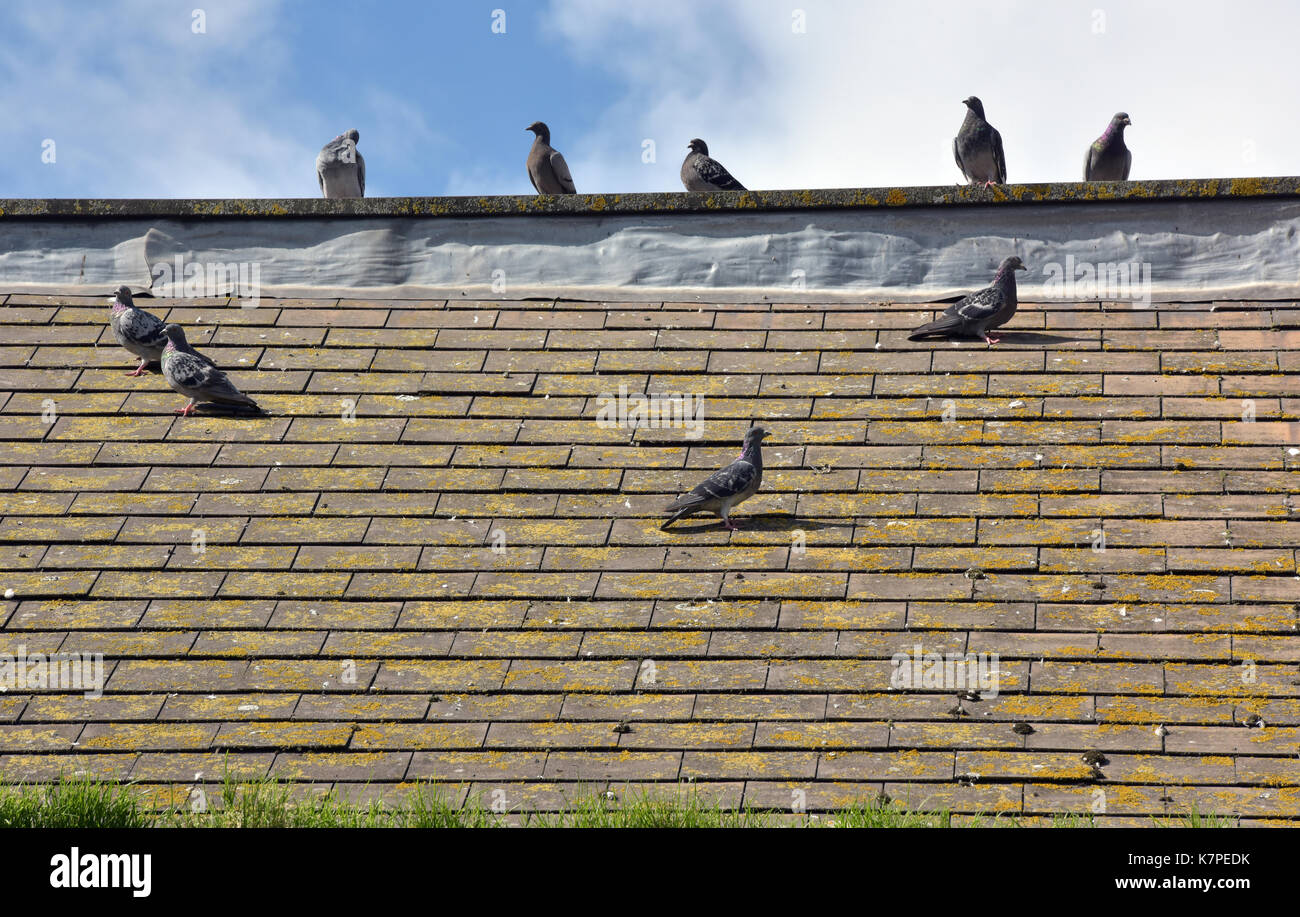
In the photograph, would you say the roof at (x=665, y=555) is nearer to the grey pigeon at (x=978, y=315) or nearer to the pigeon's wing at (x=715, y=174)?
the grey pigeon at (x=978, y=315)

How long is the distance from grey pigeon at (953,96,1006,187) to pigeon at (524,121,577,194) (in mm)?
3851

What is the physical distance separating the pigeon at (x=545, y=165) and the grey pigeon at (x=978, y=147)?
152 inches

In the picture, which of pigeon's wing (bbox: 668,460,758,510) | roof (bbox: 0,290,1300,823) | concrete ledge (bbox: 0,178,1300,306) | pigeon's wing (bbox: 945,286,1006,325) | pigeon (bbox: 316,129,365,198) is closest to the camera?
roof (bbox: 0,290,1300,823)

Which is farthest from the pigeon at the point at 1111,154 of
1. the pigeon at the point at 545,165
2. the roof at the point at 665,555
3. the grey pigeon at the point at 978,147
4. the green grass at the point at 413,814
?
the green grass at the point at 413,814

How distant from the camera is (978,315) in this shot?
31.1ft

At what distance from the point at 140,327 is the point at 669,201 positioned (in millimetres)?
3209

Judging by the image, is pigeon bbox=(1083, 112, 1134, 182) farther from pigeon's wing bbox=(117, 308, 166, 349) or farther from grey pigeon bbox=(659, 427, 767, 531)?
pigeon's wing bbox=(117, 308, 166, 349)

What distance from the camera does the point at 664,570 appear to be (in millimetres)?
7742

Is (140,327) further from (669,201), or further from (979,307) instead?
(979,307)

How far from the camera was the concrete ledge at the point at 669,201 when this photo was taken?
1020 cm

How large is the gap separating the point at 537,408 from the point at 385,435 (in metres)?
0.80

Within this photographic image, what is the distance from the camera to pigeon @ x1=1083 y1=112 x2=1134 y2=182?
42.7 ft

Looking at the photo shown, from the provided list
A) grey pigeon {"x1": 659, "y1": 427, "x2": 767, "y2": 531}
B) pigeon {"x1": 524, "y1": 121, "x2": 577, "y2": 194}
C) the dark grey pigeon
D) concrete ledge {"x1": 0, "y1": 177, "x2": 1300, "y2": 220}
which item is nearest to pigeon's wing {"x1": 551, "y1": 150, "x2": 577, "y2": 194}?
pigeon {"x1": 524, "y1": 121, "x2": 577, "y2": 194}

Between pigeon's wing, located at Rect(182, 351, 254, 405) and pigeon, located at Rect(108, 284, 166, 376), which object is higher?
pigeon, located at Rect(108, 284, 166, 376)
